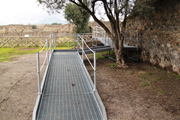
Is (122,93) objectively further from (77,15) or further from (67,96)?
(77,15)

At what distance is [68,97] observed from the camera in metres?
4.20

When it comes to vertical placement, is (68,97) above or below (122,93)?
above

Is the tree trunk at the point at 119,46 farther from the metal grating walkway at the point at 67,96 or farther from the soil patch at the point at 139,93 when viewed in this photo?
the metal grating walkway at the point at 67,96

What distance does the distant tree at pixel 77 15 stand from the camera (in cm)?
1737

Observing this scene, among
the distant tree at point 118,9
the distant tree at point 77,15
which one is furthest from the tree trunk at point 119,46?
the distant tree at point 77,15

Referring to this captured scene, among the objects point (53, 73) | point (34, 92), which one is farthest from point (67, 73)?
point (34, 92)

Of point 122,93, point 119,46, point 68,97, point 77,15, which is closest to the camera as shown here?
point 68,97

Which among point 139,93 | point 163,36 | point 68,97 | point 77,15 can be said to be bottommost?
point 139,93

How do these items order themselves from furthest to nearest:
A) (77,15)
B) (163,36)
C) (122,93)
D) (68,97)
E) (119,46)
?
1. (77,15)
2. (119,46)
3. (163,36)
4. (122,93)
5. (68,97)

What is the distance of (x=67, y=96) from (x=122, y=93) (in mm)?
1798

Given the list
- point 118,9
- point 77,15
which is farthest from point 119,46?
point 77,15

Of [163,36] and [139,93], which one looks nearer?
[139,93]

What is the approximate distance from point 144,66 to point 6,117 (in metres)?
6.69

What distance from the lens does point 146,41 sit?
8.66 metres
